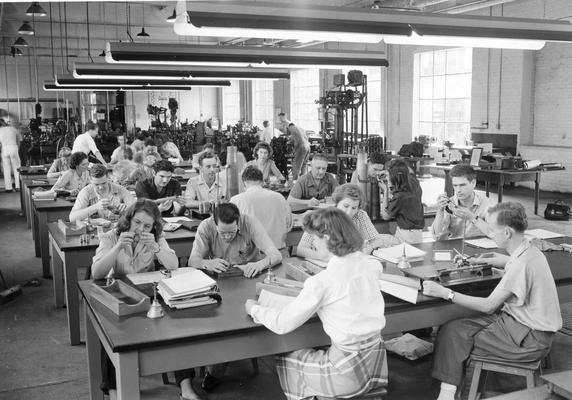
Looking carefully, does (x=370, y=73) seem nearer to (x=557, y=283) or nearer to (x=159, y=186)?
(x=159, y=186)

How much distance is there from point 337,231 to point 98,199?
3.17m

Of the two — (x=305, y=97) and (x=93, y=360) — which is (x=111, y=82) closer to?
(x=93, y=360)

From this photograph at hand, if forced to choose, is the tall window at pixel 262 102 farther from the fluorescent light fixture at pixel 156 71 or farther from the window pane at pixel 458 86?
the fluorescent light fixture at pixel 156 71

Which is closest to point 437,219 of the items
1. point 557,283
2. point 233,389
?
point 557,283

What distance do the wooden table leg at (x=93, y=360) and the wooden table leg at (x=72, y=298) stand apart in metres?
1.04

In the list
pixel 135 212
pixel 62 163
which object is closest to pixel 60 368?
pixel 135 212

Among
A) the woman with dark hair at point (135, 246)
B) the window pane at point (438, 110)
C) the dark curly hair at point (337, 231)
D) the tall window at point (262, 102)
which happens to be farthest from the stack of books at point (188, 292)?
the tall window at point (262, 102)

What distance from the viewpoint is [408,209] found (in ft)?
16.0

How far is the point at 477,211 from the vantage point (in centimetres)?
435

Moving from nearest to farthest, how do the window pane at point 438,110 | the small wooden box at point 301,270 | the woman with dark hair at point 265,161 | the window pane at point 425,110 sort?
the small wooden box at point 301,270 → the woman with dark hair at point 265,161 → the window pane at point 438,110 → the window pane at point 425,110

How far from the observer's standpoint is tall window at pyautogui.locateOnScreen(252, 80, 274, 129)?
2014cm

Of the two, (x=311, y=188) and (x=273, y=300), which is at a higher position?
(x=311, y=188)

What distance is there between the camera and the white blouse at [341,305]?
2.46m

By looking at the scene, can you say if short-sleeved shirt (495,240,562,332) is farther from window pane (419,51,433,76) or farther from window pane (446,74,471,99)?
window pane (419,51,433,76)
